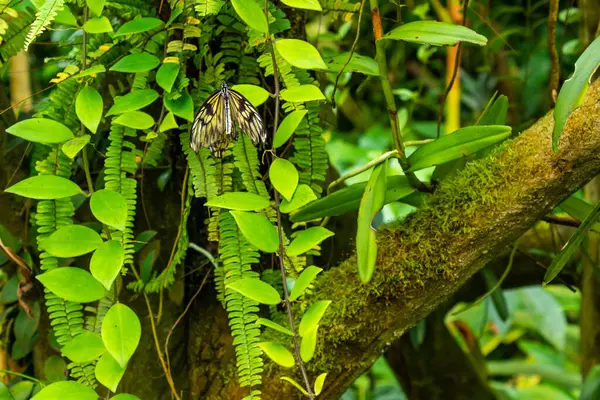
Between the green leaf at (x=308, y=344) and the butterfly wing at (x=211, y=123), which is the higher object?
the butterfly wing at (x=211, y=123)

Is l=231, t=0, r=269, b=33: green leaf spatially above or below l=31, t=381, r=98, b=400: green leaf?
above

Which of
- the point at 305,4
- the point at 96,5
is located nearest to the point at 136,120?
the point at 96,5

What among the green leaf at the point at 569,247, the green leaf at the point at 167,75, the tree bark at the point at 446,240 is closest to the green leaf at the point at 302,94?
the green leaf at the point at 167,75

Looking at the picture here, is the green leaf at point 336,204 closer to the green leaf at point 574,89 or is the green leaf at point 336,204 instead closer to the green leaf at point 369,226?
the green leaf at point 369,226

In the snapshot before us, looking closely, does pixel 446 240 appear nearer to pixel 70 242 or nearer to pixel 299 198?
pixel 299 198

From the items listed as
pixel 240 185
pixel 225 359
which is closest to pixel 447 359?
pixel 225 359

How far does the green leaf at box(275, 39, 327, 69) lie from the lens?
2.15 ft

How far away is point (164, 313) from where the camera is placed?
916 millimetres

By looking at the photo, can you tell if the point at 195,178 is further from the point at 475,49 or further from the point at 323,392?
the point at 475,49

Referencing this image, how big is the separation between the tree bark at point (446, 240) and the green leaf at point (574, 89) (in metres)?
0.07

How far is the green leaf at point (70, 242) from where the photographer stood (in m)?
0.66

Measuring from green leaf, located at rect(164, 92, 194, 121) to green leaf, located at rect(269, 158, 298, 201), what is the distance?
0.35 feet

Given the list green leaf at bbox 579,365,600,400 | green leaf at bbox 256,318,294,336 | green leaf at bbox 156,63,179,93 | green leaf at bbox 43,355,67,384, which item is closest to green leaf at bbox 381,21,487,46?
green leaf at bbox 156,63,179,93

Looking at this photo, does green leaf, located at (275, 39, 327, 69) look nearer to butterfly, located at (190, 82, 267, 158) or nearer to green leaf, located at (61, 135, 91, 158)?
butterfly, located at (190, 82, 267, 158)
